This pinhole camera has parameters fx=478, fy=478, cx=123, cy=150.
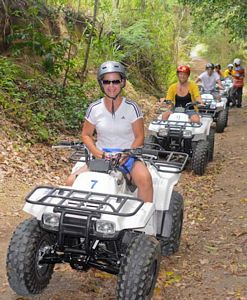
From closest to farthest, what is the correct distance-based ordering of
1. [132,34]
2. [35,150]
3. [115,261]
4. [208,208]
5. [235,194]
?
[115,261] < [208,208] < [235,194] < [35,150] < [132,34]

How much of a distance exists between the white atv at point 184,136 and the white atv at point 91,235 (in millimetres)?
4038

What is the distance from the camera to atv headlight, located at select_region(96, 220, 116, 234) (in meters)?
3.40

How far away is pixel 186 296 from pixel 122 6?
14.0 m

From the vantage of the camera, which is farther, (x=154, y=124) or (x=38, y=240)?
(x=154, y=124)

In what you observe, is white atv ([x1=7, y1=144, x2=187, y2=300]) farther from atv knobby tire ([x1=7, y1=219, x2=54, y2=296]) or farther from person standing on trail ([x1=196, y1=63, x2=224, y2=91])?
person standing on trail ([x1=196, y1=63, x2=224, y2=91])

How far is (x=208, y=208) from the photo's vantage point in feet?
21.5

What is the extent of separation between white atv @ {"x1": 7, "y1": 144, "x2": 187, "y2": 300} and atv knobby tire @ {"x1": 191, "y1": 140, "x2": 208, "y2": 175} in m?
3.97

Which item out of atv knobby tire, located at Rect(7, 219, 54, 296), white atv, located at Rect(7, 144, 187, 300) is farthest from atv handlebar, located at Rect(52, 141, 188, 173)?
atv knobby tire, located at Rect(7, 219, 54, 296)

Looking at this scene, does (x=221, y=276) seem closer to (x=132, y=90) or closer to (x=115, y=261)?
(x=115, y=261)

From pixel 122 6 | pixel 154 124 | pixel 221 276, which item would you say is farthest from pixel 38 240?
pixel 122 6

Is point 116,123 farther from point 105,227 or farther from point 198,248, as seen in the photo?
point 198,248

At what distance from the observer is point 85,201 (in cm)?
343

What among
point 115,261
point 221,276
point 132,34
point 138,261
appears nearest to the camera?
point 138,261

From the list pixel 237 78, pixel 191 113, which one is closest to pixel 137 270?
pixel 191 113
